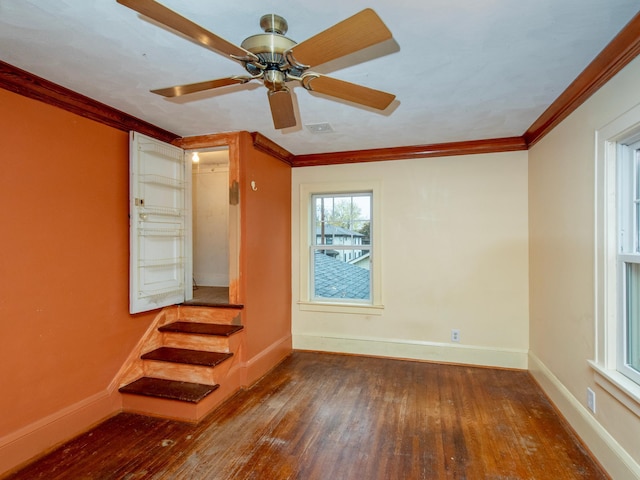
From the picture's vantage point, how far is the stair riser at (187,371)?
2693mm

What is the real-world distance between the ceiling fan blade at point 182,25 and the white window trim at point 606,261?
206cm

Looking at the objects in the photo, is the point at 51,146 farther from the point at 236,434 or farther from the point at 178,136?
the point at 236,434

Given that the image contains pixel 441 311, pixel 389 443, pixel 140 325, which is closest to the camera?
pixel 389 443

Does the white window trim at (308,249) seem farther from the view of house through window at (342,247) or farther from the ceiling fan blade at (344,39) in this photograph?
the ceiling fan blade at (344,39)

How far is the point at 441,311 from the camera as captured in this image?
3.66m

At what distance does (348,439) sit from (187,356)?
1.47 m

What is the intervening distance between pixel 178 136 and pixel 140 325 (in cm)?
178

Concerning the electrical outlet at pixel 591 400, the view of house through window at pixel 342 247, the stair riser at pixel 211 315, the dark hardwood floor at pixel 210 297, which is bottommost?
the electrical outlet at pixel 591 400

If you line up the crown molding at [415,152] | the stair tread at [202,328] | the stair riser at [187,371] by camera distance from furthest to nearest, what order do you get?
the crown molding at [415,152], the stair tread at [202,328], the stair riser at [187,371]

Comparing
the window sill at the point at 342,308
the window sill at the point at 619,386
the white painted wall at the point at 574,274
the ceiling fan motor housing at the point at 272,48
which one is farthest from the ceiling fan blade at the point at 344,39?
the window sill at the point at 342,308

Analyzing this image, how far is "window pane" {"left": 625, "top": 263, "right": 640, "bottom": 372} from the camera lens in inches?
72.2

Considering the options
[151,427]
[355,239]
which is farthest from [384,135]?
[151,427]

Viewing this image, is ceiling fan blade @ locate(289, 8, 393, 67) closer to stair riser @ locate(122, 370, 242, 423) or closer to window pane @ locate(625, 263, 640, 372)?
window pane @ locate(625, 263, 640, 372)

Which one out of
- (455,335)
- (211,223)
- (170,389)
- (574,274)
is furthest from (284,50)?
(211,223)
